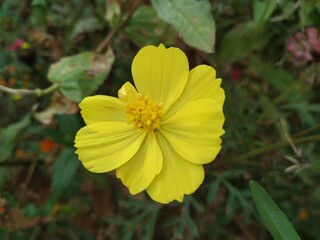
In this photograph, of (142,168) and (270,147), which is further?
(270,147)

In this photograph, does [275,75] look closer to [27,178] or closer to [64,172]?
[64,172]

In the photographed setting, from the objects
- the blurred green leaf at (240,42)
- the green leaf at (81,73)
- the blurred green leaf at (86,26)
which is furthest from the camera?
the blurred green leaf at (86,26)

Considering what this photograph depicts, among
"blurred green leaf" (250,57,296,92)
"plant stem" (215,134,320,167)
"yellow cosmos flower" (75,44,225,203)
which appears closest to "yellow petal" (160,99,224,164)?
"yellow cosmos flower" (75,44,225,203)

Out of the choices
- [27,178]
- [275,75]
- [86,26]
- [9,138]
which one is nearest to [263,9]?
[275,75]

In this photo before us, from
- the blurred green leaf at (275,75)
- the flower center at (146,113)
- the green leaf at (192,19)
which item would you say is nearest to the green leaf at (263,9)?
the green leaf at (192,19)

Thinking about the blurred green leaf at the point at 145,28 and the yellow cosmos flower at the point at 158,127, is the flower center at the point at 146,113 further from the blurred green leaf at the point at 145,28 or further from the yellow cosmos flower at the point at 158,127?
the blurred green leaf at the point at 145,28

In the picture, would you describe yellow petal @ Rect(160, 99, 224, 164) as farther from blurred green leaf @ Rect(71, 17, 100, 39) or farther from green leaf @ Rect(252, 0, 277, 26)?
blurred green leaf @ Rect(71, 17, 100, 39)

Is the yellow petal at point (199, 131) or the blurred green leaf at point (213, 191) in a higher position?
the yellow petal at point (199, 131)
